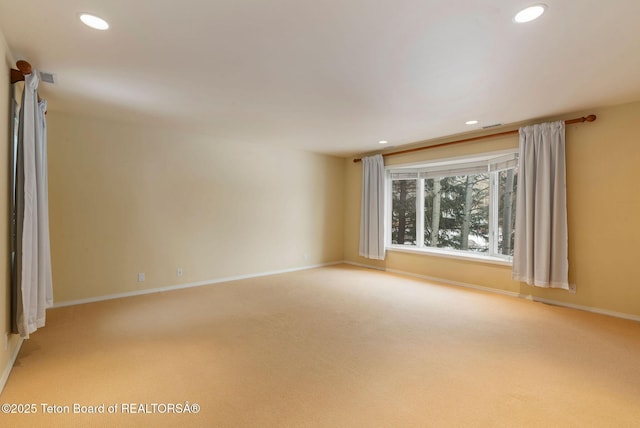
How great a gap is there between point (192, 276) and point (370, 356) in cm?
327

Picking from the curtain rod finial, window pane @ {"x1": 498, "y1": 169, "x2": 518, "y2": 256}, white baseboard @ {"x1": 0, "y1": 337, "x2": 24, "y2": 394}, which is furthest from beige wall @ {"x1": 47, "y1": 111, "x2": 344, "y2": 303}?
window pane @ {"x1": 498, "y1": 169, "x2": 518, "y2": 256}

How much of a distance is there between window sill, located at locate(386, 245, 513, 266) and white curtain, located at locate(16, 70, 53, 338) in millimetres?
4968

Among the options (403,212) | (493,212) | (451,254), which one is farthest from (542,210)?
(403,212)

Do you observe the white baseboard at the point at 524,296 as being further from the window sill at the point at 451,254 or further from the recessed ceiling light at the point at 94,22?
the recessed ceiling light at the point at 94,22

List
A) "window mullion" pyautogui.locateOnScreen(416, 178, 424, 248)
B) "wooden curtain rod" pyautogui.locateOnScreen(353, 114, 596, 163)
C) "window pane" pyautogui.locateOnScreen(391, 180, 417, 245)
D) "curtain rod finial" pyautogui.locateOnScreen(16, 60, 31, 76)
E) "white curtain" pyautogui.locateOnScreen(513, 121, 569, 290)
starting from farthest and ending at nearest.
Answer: "window pane" pyautogui.locateOnScreen(391, 180, 417, 245), "window mullion" pyautogui.locateOnScreen(416, 178, 424, 248), "white curtain" pyautogui.locateOnScreen(513, 121, 569, 290), "wooden curtain rod" pyautogui.locateOnScreen(353, 114, 596, 163), "curtain rod finial" pyautogui.locateOnScreen(16, 60, 31, 76)

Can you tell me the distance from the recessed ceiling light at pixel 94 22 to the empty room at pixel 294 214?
1cm

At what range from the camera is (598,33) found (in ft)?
6.63

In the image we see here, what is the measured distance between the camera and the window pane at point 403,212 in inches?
229

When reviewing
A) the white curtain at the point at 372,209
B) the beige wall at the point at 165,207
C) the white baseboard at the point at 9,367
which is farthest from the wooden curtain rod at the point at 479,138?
the white baseboard at the point at 9,367

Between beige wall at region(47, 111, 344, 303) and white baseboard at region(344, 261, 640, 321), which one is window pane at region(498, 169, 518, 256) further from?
beige wall at region(47, 111, 344, 303)

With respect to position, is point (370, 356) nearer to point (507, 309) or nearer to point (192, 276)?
point (507, 309)

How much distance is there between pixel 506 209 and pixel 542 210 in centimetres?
70

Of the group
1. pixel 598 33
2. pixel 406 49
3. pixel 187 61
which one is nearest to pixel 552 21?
pixel 598 33

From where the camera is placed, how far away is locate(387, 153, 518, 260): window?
181 inches
